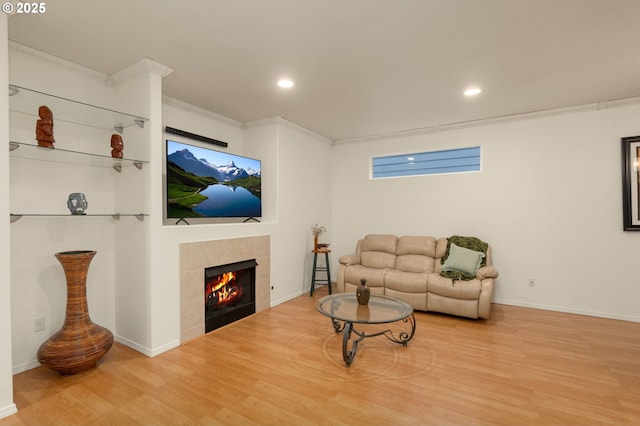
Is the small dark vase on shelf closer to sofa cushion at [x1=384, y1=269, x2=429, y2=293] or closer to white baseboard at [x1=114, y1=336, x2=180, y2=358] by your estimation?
sofa cushion at [x1=384, y1=269, x2=429, y2=293]

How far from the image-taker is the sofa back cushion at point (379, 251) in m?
4.79

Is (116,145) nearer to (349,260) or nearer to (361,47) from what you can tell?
(361,47)

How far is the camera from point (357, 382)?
93.8 inches

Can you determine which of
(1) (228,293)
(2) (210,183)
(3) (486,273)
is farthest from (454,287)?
(2) (210,183)

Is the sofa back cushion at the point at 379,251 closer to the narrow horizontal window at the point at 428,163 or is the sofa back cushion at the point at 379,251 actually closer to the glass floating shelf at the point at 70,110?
the narrow horizontal window at the point at 428,163

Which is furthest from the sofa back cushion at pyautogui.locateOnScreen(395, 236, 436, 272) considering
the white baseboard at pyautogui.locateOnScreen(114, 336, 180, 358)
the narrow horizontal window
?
the white baseboard at pyautogui.locateOnScreen(114, 336, 180, 358)

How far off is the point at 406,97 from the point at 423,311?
8.79ft

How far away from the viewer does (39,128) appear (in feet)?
7.86

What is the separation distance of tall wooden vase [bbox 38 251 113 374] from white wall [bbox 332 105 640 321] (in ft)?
13.6

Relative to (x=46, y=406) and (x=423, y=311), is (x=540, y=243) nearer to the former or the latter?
(x=423, y=311)

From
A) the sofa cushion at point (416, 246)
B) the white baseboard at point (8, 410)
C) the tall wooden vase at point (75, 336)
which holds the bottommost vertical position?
the white baseboard at point (8, 410)

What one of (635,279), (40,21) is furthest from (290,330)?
(635,279)

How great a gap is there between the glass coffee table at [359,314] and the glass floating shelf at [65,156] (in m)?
2.21

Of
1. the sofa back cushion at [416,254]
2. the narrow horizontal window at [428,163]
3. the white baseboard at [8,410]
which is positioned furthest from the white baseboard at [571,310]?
the white baseboard at [8,410]
